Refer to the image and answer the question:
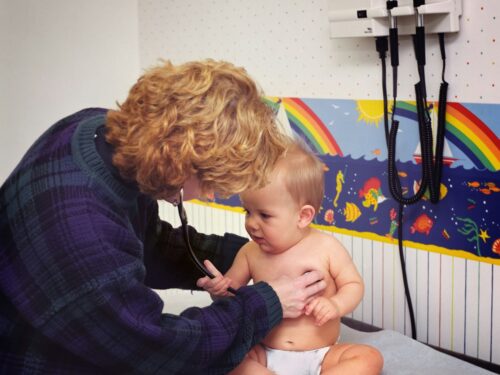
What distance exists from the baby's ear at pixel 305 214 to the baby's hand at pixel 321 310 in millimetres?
215

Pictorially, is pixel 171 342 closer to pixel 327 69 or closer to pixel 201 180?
pixel 201 180

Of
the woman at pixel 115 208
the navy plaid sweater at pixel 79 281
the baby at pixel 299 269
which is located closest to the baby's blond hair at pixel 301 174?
the baby at pixel 299 269

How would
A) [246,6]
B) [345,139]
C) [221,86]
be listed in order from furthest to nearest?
[246,6] < [345,139] < [221,86]

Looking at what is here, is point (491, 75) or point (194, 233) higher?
point (491, 75)

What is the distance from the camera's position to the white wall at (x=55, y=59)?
334cm

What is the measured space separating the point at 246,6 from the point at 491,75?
1.10m

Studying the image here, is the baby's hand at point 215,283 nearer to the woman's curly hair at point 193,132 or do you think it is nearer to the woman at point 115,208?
the woman at point 115,208

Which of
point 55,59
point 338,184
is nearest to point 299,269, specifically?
point 338,184

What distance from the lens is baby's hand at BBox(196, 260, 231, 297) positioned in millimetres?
1947

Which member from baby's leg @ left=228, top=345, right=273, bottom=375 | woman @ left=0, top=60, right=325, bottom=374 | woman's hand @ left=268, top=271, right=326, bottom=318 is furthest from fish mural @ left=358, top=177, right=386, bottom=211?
woman @ left=0, top=60, right=325, bottom=374

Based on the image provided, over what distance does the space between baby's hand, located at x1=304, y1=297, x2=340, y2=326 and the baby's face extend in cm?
21

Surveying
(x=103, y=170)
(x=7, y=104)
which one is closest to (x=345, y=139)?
(x=103, y=170)

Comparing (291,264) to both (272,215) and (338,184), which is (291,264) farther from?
(338,184)

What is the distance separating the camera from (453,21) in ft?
6.93
